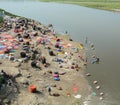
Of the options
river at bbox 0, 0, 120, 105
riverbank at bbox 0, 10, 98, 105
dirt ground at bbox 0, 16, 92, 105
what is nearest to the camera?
dirt ground at bbox 0, 16, 92, 105

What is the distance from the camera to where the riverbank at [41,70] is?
20109mm

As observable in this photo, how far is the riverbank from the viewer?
2011cm

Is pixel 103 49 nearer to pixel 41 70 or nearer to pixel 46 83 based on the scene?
pixel 41 70

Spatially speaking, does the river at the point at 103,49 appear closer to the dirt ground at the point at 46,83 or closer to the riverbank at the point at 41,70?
the dirt ground at the point at 46,83

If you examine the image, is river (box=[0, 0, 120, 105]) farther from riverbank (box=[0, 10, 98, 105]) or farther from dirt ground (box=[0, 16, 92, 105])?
riverbank (box=[0, 10, 98, 105])

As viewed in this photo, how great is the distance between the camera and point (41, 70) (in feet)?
84.0

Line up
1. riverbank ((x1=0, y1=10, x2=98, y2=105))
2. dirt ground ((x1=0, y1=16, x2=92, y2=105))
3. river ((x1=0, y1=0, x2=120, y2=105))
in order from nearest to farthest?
dirt ground ((x1=0, y1=16, x2=92, y2=105))
riverbank ((x1=0, y1=10, x2=98, y2=105))
river ((x1=0, y1=0, x2=120, y2=105))

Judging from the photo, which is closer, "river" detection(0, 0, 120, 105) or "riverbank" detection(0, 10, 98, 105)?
"riverbank" detection(0, 10, 98, 105)

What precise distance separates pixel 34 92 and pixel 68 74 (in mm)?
5718

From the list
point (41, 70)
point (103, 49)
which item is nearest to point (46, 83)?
point (41, 70)

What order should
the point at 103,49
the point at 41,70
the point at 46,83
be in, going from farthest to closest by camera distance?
the point at 103,49 < the point at 41,70 < the point at 46,83

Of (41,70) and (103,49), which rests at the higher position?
(103,49)

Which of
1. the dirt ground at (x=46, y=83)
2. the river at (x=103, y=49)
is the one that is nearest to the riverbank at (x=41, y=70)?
the dirt ground at (x=46, y=83)

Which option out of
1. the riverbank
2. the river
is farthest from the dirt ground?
the river
